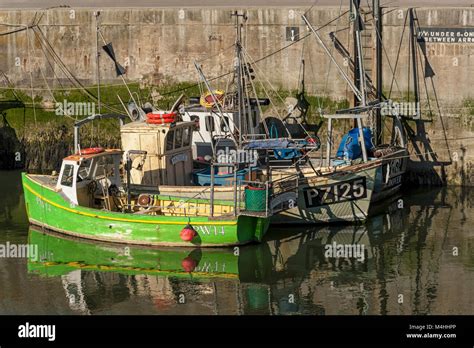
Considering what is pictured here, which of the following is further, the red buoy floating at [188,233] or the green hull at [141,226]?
the green hull at [141,226]

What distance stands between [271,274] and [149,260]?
3066 millimetres

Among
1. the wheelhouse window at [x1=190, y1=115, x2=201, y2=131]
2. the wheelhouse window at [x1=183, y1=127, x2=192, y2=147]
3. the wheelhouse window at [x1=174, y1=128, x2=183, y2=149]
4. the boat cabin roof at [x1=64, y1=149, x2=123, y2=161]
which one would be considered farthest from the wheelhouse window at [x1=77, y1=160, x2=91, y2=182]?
the wheelhouse window at [x1=190, y1=115, x2=201, y2=131]

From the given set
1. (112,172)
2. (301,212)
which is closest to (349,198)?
(301,212)

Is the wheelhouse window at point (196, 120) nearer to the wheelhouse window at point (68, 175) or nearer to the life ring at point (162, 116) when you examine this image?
the life ring at point (162, 116)

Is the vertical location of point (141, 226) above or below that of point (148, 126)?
below

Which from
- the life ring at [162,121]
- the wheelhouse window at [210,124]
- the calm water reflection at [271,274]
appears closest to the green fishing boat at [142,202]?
the life ring at [162,121]

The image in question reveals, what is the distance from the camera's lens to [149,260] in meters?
30.6

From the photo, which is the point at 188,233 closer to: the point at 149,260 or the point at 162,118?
the point at 149,260

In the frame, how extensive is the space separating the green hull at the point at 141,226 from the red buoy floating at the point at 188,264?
542mm

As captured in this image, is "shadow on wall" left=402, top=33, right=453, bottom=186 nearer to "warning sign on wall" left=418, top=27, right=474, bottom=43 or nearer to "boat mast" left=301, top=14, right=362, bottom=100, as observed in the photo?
"warning sign on wall" left=418, top=27, right=474, bottom=43

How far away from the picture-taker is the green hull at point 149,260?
2977 centimetres

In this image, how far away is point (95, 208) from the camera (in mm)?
32500

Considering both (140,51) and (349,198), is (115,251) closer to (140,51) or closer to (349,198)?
(349,198)

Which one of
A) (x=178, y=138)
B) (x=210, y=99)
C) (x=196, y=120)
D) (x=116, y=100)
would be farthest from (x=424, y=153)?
(x=116, y=100)
